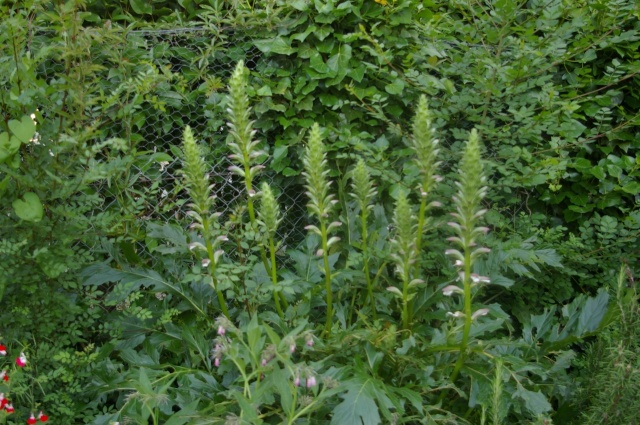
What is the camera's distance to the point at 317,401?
101 inches

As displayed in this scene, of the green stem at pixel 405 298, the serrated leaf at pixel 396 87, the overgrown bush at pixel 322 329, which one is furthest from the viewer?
the serrated leaf at pixel 396 87

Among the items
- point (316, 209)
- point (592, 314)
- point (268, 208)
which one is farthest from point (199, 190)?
point (592, 314)

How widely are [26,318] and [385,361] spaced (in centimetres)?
163

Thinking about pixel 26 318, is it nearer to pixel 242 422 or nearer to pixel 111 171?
pixel 111 171

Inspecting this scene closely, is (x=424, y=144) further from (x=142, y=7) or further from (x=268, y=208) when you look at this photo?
(x=142, y=7)

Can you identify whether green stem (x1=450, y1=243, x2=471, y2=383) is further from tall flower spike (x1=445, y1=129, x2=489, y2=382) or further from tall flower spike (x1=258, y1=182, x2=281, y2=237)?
tall flower spike (x1=258, y1=182, x2=281, y2=237)

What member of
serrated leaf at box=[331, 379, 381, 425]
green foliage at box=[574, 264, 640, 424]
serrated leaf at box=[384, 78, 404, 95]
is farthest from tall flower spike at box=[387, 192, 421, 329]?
serrated leaf at box=[384, 78, 404, 95]

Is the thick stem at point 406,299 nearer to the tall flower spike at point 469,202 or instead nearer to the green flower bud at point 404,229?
the green flower bud at point 404,229

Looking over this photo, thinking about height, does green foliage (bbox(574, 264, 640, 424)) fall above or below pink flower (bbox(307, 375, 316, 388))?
below

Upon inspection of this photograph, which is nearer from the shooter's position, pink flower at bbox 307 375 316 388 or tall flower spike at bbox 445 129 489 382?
pink flower at bbox 307 375 316 388

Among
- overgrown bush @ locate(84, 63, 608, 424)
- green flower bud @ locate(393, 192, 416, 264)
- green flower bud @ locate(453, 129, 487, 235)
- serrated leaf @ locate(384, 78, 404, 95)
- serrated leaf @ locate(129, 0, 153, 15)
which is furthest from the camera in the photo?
serrated leaf @ locate(129, 0, 153, 15)

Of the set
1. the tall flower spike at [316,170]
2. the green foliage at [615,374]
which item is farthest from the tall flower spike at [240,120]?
the green foliage at [615,374]

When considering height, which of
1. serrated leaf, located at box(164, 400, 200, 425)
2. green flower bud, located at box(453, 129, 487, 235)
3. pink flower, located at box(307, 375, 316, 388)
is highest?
green flower bud, located at box(453, 129, 487, 235)

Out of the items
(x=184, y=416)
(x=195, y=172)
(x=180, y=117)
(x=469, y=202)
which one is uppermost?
(x=469, y=202)
